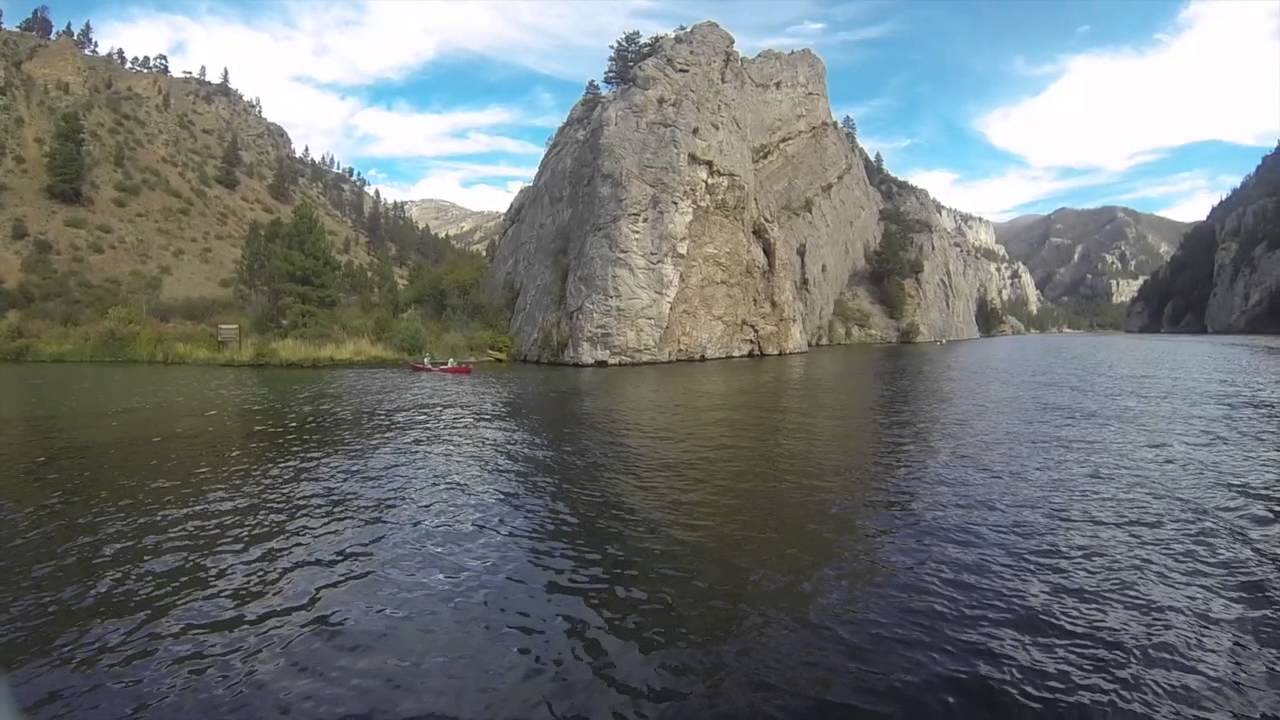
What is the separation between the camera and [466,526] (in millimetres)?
14875

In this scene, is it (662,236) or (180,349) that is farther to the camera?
(662,236)

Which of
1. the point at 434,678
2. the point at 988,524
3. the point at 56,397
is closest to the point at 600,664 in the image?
the point at 434,678

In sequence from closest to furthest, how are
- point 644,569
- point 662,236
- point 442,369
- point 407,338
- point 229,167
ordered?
point 644,569 → point 442,369 → point 407,338 → point 662,236 → point 229,167

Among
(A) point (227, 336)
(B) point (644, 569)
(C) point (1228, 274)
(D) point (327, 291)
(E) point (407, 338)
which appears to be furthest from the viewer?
(C) point (1228, 274)

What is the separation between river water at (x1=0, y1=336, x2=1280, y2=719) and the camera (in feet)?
27.5

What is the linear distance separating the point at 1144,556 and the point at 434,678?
13153mm

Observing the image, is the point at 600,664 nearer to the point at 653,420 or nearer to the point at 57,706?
the point at 57,706

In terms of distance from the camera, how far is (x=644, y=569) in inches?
480

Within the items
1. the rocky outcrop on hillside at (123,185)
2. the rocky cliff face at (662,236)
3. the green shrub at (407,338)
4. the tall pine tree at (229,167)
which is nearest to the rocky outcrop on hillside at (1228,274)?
the rocky cliff face at (662,236)

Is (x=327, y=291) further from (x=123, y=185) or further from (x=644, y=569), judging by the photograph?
(x=644, y=569)

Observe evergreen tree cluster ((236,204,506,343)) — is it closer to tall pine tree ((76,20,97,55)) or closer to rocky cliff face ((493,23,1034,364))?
rocky cliff face ((493,23,1034,364))

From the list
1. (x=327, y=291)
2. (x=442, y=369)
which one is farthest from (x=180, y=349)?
(x=442, y=369)

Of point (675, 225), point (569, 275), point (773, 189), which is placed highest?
point (773, 189)

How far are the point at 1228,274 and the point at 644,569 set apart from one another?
186m
